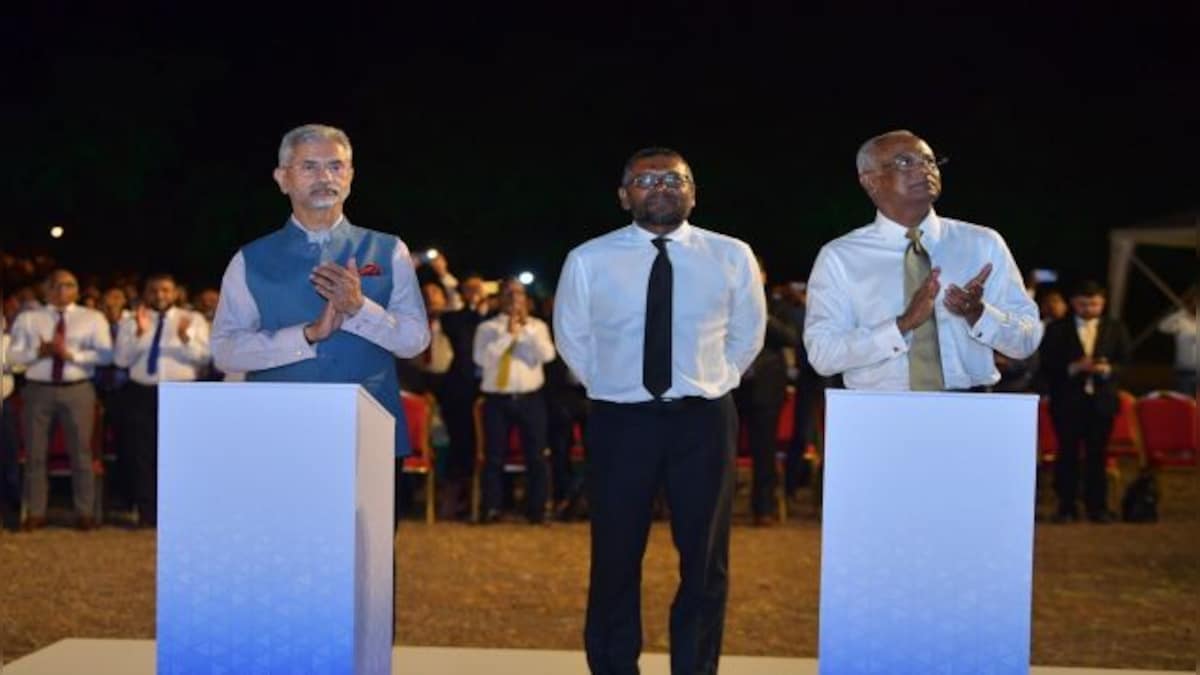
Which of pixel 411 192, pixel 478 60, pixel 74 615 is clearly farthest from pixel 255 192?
pixel 74 615

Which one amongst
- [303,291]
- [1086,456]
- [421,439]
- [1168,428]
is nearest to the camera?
[303,291]

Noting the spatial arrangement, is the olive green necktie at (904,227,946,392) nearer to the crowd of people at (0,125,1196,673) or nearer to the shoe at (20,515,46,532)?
the crowd of people at (0,125,1196,673)

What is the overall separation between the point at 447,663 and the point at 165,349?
6198mm

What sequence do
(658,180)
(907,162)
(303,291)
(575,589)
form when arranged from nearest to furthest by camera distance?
(907,162)
(303,291)
(658,180)
(575,589)

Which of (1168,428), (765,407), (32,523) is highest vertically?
(765,407)

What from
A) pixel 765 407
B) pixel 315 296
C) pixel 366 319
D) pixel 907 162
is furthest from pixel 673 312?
pixel 765 407

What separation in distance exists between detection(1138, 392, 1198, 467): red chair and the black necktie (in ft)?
27.7

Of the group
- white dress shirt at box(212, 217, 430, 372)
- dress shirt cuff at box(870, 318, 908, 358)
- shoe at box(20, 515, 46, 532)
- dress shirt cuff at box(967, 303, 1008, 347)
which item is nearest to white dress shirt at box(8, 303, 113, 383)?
shoe at box(20, 515, 46, 532)

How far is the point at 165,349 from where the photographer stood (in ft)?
37.2

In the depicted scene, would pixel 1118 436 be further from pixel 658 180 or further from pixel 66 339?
pixel 658 180

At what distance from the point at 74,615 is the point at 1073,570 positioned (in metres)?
5.73

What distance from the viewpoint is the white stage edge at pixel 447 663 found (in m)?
5.58

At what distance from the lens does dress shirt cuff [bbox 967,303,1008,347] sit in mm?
4609

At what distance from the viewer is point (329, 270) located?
4.61 meters
